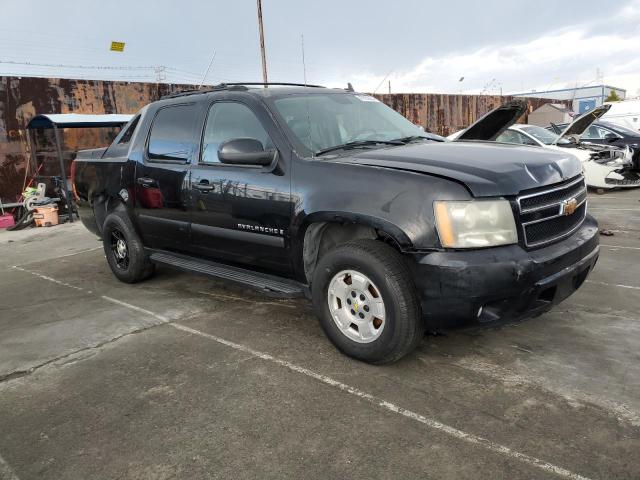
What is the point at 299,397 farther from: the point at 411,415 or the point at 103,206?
the point at 103,206

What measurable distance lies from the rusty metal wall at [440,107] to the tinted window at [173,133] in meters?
15.7

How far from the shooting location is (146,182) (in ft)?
15.7

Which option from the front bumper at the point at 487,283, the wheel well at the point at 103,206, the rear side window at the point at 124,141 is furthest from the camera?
the wheel well at the point at 103,206

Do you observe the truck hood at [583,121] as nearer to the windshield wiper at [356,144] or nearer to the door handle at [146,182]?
the windshield wiper at [356,144]

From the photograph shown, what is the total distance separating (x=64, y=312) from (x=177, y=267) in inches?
45.5

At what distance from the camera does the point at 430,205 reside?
9.33 ft

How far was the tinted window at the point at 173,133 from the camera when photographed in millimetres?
4406

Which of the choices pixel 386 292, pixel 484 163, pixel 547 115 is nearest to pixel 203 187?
pixel 386 292

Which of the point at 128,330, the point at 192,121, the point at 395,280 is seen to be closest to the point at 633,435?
the point at 395,280

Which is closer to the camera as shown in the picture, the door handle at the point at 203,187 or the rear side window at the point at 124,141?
the door handle at the point at 203,187

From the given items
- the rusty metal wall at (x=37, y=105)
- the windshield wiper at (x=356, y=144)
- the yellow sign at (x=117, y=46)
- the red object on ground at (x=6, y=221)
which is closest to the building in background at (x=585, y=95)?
the yellow sign at (x=117, y=46)

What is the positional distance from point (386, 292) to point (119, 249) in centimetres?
359

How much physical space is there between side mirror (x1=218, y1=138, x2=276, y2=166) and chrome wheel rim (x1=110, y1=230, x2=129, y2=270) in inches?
89.7

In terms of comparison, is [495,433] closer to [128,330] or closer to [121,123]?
[128,330]
